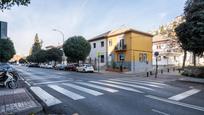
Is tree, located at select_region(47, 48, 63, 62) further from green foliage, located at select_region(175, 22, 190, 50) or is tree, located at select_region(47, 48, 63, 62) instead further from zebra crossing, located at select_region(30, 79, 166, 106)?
zebra crossing, located at select_region(30, 79, 166, 106)

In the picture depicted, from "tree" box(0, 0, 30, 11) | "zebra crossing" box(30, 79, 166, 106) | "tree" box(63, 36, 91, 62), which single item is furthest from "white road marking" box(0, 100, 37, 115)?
"tree" box(63, 36, 91, 62)

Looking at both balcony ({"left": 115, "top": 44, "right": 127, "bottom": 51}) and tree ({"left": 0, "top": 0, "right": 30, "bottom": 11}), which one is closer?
tree ({"left": 0, "top": 0, "right": 30, "bottom": 11})

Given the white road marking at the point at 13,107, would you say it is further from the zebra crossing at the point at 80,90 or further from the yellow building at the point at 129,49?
the yellow building at the point at 129,49

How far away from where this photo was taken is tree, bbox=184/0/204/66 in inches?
638

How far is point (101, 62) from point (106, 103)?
34.3 meters

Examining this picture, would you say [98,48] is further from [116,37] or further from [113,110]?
[113,110]

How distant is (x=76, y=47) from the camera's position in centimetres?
3894

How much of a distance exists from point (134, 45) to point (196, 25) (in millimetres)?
19380

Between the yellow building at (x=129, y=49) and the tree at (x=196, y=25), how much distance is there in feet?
57.8

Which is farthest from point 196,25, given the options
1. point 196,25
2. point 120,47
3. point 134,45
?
point 120,47

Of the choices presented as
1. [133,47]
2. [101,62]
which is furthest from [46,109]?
[101,62]

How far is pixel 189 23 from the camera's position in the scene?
57.2 feet

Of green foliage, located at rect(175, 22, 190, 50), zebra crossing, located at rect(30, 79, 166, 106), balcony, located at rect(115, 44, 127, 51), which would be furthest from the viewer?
balcony, located at rect(115, 44, 127, 51)

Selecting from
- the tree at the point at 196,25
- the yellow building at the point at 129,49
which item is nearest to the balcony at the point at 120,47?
the yellow building at the point at 129,49
